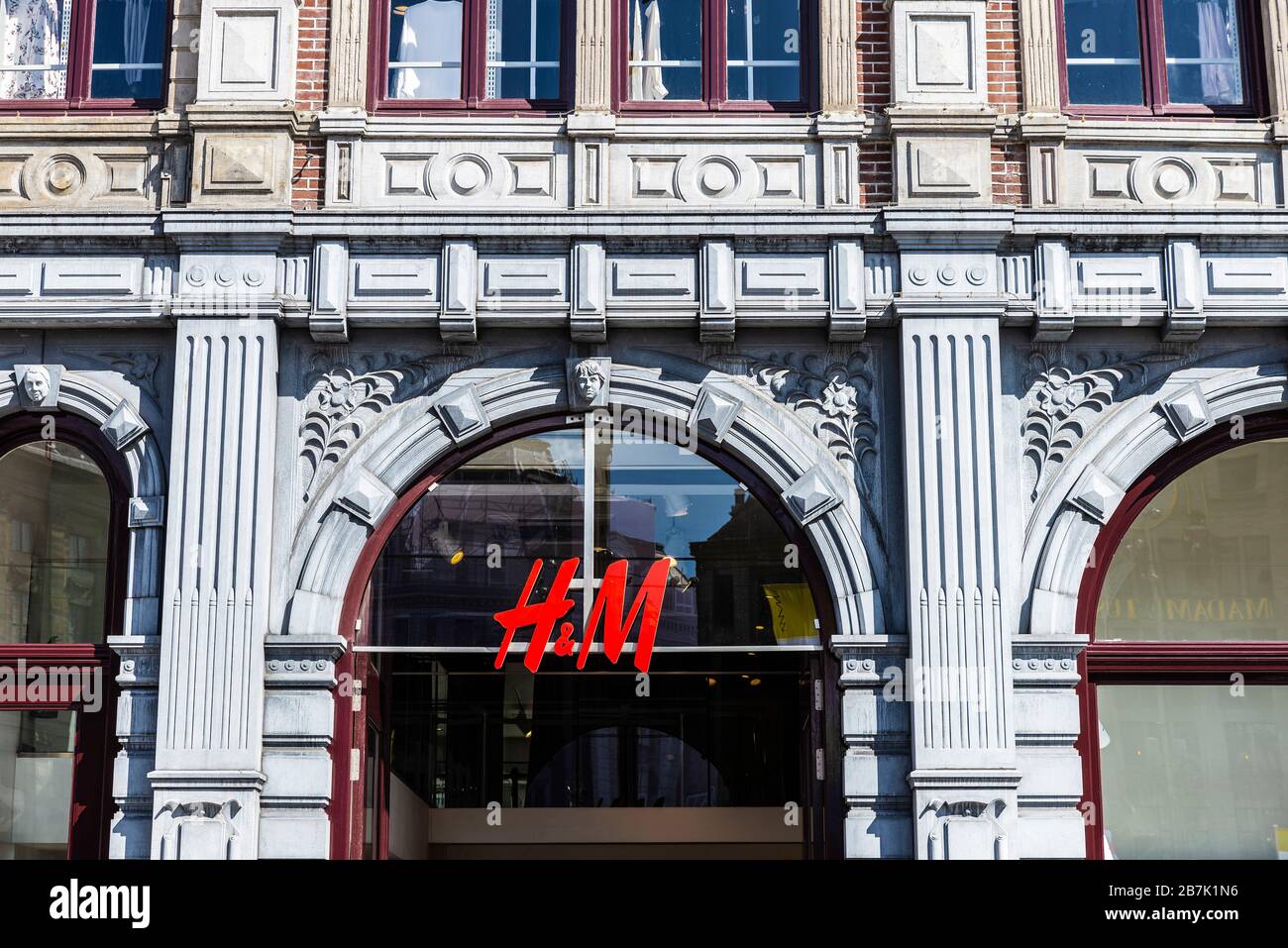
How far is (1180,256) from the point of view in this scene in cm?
1105

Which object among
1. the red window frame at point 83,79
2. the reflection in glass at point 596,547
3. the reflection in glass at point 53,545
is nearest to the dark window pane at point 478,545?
the reflection in glass at point 596,547

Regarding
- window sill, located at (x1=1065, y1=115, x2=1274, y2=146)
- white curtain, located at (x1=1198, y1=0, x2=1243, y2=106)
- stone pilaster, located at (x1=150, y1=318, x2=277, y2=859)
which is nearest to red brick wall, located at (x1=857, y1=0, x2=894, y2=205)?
window sill, located at (x1=1065, y1=115, x2=1274, y2=146)

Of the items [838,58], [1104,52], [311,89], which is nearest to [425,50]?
[311,89]

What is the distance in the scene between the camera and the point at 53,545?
11.1 meters

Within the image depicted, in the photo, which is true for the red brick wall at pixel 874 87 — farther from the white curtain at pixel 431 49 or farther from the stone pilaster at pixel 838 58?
the white curtain at pixel 431 49

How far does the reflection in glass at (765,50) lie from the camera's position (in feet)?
38.0

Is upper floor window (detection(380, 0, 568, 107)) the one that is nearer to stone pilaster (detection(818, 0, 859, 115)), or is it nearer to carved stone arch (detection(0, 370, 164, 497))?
stone pilaster (detection(818, 0, 859, 115))

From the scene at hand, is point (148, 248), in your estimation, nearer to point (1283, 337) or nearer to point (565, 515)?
point (565, 515)

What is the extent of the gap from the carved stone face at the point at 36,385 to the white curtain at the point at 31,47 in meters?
1.94

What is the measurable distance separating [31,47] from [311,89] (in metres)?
1.96

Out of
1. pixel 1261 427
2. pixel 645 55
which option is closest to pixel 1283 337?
pixel 1261 427

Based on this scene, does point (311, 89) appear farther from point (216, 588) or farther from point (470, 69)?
point (216, 588)

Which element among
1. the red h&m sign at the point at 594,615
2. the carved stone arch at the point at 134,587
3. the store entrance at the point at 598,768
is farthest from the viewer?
the store entrance at the point at 598,768

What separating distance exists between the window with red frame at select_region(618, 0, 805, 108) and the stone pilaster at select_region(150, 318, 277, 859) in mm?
2978
